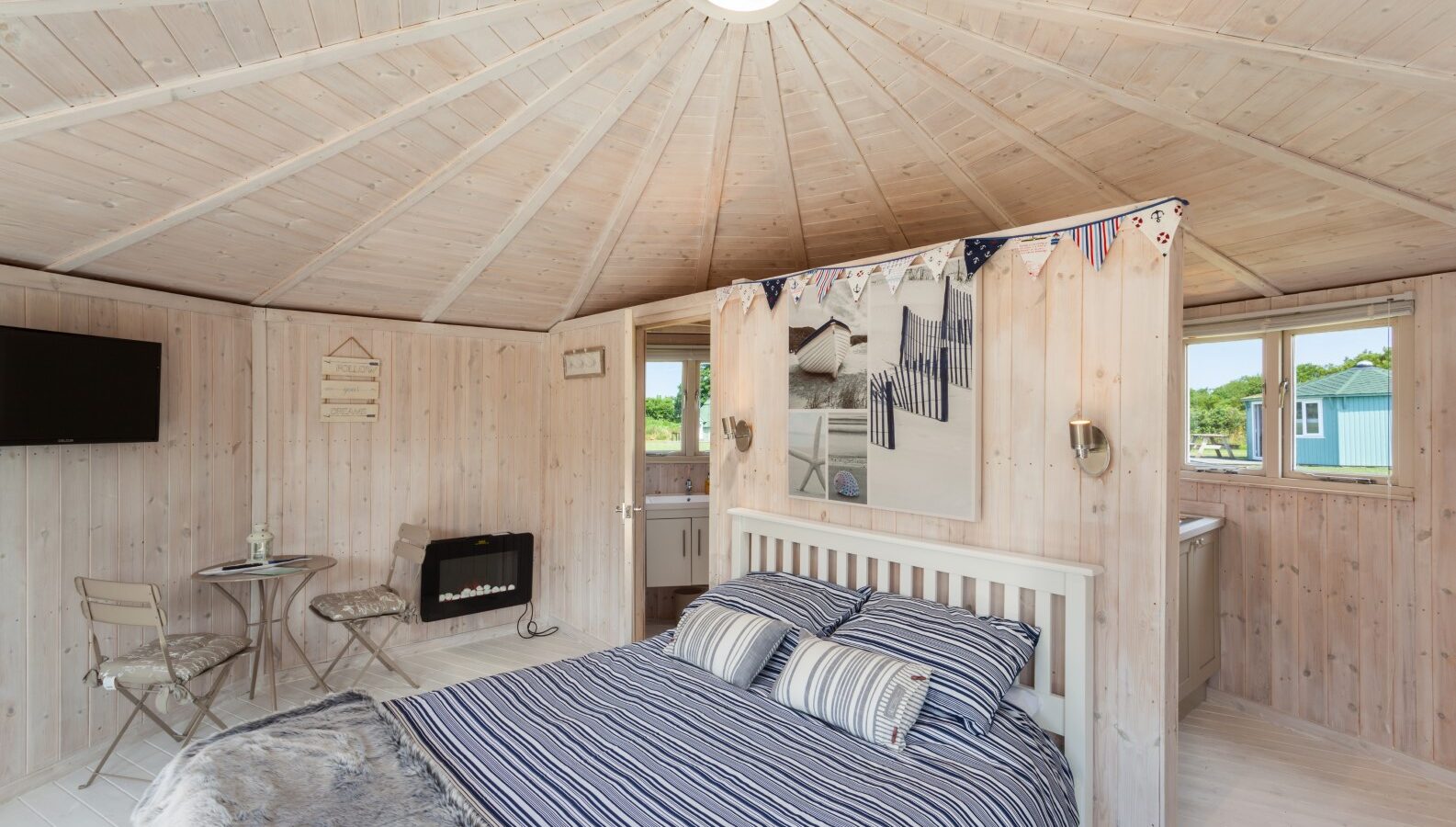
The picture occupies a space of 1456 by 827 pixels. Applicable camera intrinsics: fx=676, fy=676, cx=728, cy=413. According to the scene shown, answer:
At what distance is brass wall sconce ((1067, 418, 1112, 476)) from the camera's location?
7.39 ft

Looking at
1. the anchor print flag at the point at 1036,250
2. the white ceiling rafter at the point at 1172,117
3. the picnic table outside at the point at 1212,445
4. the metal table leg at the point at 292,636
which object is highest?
the white ceiling rafter at the point at 1172,117

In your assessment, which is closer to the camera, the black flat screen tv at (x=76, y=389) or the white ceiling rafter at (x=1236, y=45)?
the white ceiling rafter at (x=1236, y=45)

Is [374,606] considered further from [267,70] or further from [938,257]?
[938,257]

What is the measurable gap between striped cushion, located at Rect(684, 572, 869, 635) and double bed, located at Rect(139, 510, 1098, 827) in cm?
27

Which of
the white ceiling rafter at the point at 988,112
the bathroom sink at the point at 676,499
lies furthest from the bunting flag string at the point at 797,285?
the bathroom sink at the point at 676,499

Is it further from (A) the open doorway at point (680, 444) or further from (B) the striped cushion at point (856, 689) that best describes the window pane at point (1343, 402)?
(A) the open doorway at point (680, 444)

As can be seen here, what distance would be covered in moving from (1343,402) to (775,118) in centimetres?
312

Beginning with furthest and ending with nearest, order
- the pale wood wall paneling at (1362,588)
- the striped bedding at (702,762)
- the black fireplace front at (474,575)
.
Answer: the black fireplace front at (474,575) → the pale wood wall paneling at (1362,588) → the striped bedding at (702,762)

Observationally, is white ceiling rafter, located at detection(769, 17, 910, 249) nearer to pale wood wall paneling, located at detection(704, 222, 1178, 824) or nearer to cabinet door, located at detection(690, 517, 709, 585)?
pale wood wall paneling, located at detection(704, 222, 1178, 824)

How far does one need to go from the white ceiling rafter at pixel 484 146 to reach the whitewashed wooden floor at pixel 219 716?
7.28 ft

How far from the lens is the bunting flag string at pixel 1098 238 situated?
7.44 ft

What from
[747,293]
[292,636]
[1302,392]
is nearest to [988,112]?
[747,293]

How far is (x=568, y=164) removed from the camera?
3.00 m

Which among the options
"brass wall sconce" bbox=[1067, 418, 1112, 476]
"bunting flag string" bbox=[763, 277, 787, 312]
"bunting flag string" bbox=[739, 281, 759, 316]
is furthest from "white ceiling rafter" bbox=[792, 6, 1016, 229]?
"brass wall sconce" bbox=[1067, 418, 1112, 476]
